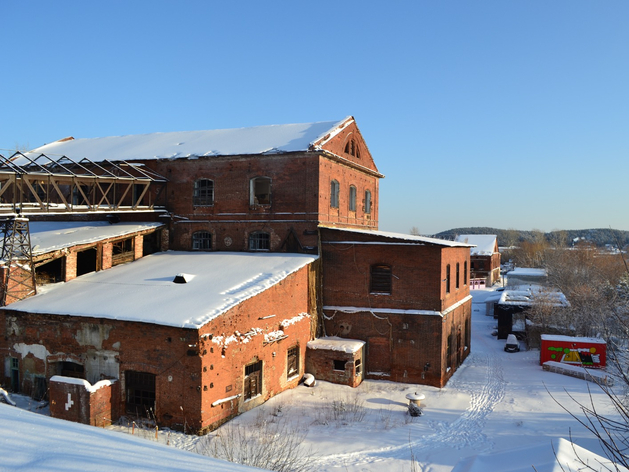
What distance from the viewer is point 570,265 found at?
51.9 meters

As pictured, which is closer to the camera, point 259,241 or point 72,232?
point 72,232

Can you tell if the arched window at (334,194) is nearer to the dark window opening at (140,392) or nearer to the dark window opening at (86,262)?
the dark window opening at (86,262)

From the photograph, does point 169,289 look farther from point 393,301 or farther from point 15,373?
point 393,301

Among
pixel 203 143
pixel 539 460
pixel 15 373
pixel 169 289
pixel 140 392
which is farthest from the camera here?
pixel 203 143

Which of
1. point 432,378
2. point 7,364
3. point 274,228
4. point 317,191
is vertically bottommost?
point 432,378

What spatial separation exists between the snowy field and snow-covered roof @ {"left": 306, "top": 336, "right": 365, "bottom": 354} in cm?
152

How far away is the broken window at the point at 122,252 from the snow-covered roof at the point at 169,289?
598 millimetres

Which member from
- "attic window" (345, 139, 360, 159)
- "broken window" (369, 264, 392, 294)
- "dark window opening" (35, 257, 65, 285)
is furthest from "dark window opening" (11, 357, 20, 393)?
"attic window" (345, 139, 360, 159)

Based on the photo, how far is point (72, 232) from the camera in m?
21.7

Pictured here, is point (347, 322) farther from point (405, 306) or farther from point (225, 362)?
point (225, 362)

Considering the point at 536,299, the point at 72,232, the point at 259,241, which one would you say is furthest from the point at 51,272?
the point at 536,299

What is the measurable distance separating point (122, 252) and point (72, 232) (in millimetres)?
2488

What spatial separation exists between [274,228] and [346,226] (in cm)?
444

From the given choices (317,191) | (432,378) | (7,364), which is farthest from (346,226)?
(7,364)
